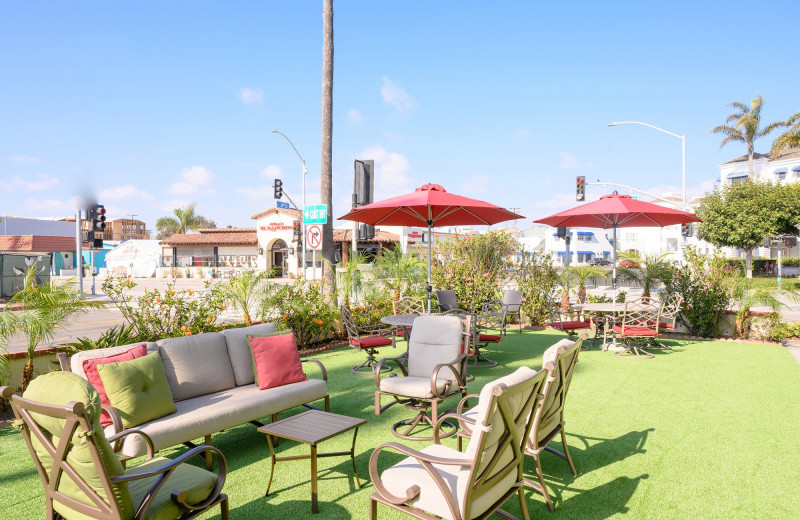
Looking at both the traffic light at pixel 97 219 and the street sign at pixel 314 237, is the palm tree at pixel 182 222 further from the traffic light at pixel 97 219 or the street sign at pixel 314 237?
the street sign at pixel 314 237

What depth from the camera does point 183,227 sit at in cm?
5947

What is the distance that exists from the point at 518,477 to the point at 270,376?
296cm

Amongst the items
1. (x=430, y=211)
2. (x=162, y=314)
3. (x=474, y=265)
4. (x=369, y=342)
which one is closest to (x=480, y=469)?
(x=369, y=342)

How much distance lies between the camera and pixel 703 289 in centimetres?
1071

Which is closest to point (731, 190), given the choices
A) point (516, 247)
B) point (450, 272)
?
point (516, 247)

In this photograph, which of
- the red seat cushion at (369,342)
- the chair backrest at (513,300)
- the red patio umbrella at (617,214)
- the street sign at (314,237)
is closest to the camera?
the red seat cushion at (369,342)

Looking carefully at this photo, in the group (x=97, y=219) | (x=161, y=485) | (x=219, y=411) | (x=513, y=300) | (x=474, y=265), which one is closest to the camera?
(x=161, y=485)

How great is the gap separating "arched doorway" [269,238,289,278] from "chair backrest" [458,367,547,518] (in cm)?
4154

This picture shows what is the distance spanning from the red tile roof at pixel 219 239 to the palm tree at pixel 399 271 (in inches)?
1351

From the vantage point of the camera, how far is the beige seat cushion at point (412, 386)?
5.02 metres

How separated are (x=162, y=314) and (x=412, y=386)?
398cm

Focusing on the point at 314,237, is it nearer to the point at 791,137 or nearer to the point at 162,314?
the point at 162,314

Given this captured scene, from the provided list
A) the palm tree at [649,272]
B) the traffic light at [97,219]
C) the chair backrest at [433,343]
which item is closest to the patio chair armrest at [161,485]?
the chair backrest at [433,343]

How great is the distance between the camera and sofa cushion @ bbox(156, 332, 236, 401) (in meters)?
4.63
